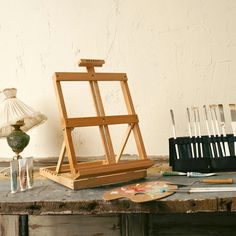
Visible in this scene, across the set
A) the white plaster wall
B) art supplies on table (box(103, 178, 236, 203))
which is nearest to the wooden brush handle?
art supplies on table (box(103, 178, 236, 203))

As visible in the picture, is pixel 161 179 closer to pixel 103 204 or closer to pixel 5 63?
pixel 103 204

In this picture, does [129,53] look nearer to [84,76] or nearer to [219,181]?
[84,76]

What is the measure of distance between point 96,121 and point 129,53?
0.45m

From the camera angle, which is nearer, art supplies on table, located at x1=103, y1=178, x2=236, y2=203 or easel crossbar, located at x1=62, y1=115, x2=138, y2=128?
art supplies on table, located at x1=103, y1=178, x2=236, y2=203

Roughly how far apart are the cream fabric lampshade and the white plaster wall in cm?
11

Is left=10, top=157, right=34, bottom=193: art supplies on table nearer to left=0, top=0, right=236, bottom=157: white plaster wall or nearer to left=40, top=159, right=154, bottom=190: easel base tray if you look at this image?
left=40, top=159, right=154, bottom=190: easel base tray

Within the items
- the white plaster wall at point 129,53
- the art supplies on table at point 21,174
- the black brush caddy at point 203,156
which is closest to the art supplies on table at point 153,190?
the black brush caddy at point 203,156

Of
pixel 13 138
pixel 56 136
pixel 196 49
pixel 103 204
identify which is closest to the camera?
pixel 103 204

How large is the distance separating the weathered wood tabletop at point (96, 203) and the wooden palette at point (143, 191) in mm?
13

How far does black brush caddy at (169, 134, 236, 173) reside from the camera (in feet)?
3.20

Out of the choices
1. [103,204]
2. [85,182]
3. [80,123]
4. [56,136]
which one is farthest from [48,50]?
[103,204]

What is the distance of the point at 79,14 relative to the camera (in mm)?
1312

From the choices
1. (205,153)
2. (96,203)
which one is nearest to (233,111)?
(205,153)

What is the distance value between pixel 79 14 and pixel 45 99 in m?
0.38
